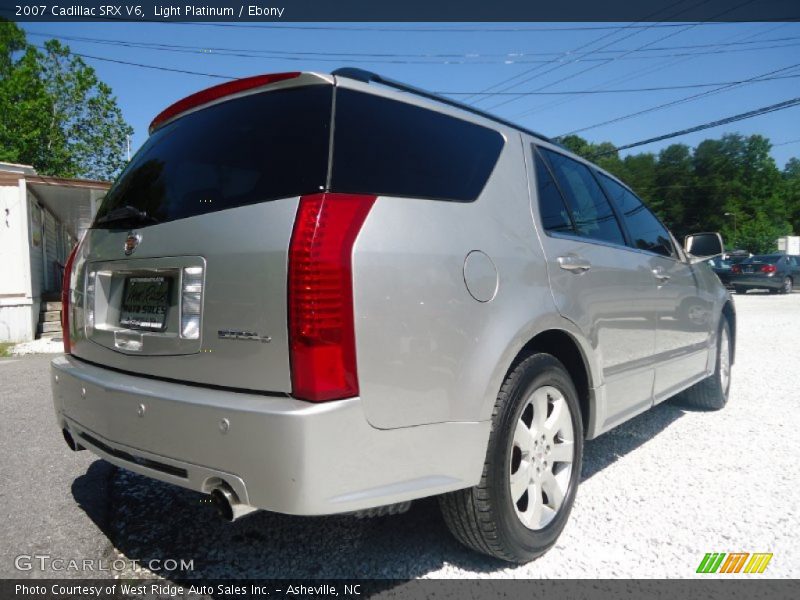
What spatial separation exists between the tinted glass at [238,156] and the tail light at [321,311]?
0.57ft

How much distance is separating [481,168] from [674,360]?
86.8 inches

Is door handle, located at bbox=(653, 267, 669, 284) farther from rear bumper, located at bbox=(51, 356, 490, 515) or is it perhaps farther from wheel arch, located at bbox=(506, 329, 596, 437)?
rear bumper, located at bbox=(51, 356, 490, 515)

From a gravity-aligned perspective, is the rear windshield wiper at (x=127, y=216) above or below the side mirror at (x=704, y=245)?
above

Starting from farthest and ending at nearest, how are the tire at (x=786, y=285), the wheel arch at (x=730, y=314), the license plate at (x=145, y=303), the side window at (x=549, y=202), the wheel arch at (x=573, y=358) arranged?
the tire at (x=786, y=285) < the wheel arch at (x=730, y=314) < the side window at (x=549, y=202) < the wheel arch at (x=573, y=358) < the license plate at (x=145, y=303)

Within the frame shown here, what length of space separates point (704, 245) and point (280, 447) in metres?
3.77

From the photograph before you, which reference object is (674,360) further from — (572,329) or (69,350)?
(69,350)

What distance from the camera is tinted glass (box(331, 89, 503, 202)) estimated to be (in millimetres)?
1834

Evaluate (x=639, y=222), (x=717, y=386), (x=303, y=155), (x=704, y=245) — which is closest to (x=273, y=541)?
(x=303, y=155)

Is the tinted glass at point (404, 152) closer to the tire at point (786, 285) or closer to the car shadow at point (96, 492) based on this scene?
the car shadow at point (96, 492)

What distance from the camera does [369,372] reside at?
1.70 metres

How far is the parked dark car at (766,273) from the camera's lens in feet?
72.2

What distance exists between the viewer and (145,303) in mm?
2131

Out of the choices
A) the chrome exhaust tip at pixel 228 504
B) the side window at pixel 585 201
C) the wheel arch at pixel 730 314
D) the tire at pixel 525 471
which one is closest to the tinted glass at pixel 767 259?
the wheel arch at pixel 730 314

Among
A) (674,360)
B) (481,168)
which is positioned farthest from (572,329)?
(674,360)
